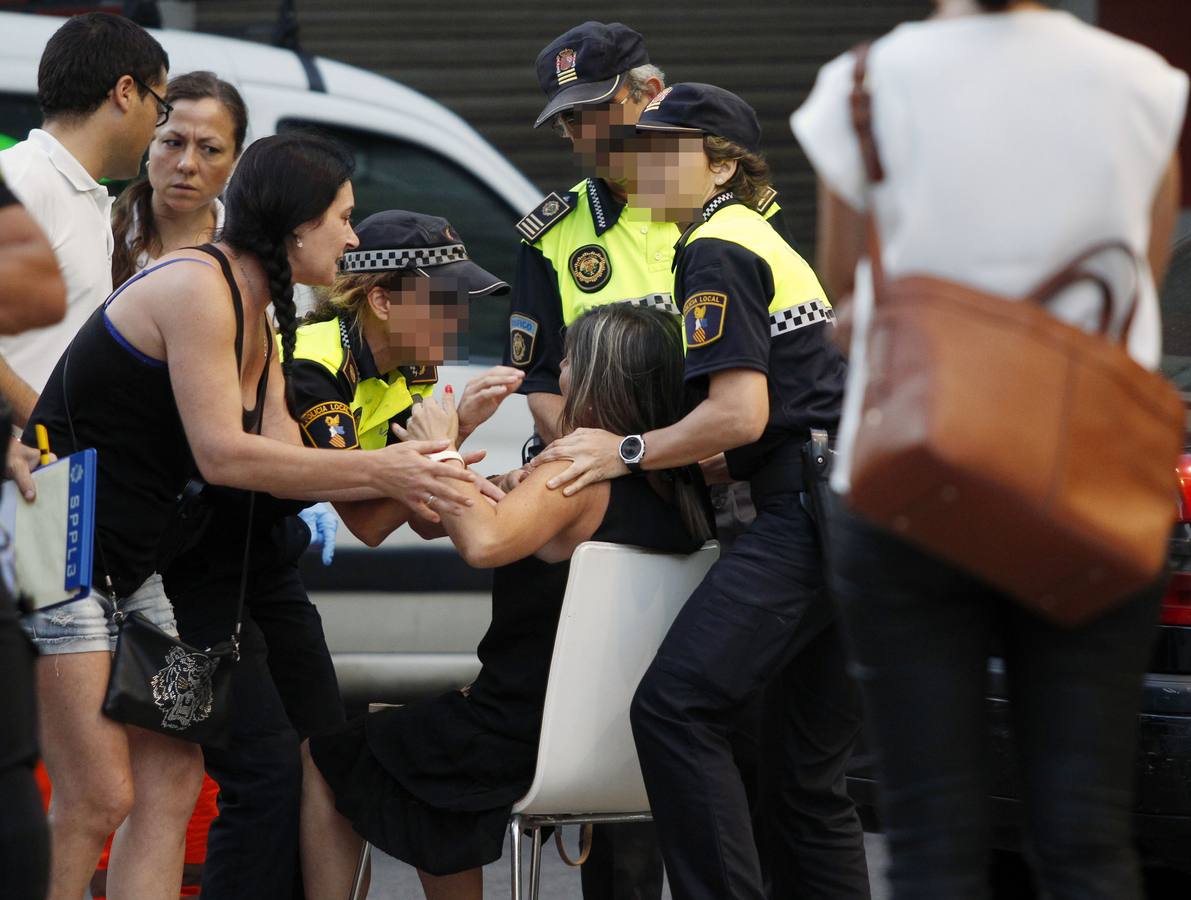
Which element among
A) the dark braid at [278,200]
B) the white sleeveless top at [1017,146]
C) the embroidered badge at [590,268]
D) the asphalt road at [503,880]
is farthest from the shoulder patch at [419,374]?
the white sleeveless top at [1017,146]

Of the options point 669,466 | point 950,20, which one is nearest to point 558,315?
point 669,466

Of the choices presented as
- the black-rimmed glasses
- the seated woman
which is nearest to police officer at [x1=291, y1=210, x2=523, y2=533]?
the seated woman

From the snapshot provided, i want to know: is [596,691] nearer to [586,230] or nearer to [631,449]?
[631,449]

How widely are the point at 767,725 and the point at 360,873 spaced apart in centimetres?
83

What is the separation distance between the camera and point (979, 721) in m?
2.02

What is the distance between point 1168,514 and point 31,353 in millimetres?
2366

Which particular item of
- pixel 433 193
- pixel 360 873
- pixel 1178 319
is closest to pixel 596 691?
pixel 360 873

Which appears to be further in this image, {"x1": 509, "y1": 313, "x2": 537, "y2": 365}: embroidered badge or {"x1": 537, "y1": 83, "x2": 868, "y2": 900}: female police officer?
{"x1": 509, "y1": 313, "x2": 537, "y2": 365}: embroidered badge

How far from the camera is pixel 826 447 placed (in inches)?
119

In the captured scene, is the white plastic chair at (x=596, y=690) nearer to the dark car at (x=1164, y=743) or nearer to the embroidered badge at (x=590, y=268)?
the dark car at (x=1164, y=743)

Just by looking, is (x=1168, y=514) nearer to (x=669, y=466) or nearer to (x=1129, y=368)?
(x=1129, y=368)

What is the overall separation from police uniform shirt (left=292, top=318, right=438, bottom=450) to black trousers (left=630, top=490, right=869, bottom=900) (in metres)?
0.77

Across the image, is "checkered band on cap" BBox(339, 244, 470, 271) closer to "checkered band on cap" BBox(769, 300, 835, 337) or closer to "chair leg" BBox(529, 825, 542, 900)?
"checkered band on cap" BBox(769, 300, 835, 337)

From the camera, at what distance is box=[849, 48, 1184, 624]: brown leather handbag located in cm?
179
